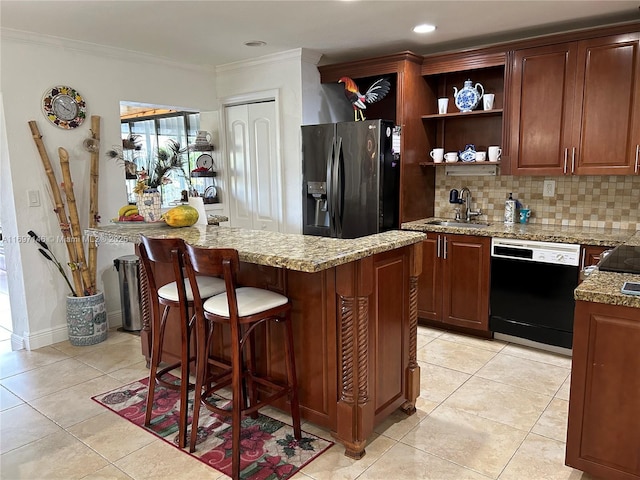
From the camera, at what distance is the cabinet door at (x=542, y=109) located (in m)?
3.47

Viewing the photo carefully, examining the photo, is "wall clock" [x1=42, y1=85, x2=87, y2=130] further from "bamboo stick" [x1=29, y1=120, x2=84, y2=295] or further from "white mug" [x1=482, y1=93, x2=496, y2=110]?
"white mug" [x1=482, y1=93, x2=496, y2=110]

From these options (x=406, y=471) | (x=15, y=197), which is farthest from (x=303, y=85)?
(x=406, y=471)

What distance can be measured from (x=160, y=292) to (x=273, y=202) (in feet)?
7.56

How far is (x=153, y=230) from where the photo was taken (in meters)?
3.01

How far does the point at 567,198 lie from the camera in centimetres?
389

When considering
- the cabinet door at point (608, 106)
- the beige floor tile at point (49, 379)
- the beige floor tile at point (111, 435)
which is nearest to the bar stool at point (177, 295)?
the beige floor tile at point (111, 435)

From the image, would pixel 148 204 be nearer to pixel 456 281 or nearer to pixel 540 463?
pixel 456 281

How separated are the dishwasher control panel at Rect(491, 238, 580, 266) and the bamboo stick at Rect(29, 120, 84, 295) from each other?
10.9 ft

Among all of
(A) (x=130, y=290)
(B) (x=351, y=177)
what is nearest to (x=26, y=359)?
(A) (x=130, y=290)

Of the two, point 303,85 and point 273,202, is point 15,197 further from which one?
point 303,85

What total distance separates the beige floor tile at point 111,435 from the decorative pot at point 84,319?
1.27 m

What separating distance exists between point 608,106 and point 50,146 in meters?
4.22

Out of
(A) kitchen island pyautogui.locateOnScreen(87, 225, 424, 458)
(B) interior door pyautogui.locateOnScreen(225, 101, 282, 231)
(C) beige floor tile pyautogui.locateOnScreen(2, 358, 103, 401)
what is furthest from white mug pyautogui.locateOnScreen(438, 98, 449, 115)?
(C) beige floor tile pyautogui.locateOnScreen(2, 358, 103, 401)

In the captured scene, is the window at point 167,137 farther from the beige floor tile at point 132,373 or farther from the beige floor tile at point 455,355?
the beige floor tile at point 455,355
